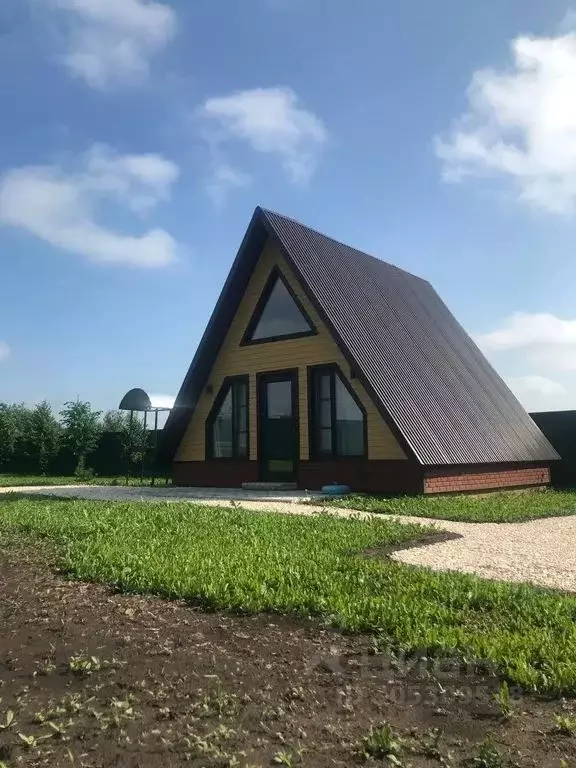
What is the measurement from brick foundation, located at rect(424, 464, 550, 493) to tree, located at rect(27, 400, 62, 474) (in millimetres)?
16804

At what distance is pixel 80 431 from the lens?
1013 inches

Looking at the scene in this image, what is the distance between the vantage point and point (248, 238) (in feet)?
55.3

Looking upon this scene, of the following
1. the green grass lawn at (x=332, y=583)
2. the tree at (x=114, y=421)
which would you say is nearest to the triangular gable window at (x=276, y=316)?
the green grass lawn at (x=332, y=583)

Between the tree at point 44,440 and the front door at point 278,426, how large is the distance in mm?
12385

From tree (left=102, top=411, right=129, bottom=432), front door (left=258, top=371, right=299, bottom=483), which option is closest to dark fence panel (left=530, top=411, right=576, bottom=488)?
front door (left=258, top=371, right=299, bottom=483)

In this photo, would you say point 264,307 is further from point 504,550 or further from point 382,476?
point 504,550

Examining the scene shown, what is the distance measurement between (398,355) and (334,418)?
202 centimetres

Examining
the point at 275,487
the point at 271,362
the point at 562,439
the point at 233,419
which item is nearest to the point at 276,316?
the point at 271,362

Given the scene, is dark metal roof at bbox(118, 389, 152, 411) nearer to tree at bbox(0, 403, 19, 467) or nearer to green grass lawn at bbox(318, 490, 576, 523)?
tree at bbox(0, 403, 19, 467)

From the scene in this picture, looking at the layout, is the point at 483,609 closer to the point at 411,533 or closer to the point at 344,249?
the point at 411,533

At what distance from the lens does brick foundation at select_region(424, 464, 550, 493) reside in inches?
546

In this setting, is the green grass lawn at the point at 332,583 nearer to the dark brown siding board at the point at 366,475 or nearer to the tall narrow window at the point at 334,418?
the dark brown siding board at the point at 366,475

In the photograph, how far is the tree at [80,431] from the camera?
2564 centimetres

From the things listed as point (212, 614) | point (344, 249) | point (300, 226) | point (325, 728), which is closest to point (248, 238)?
point (300, 226)
